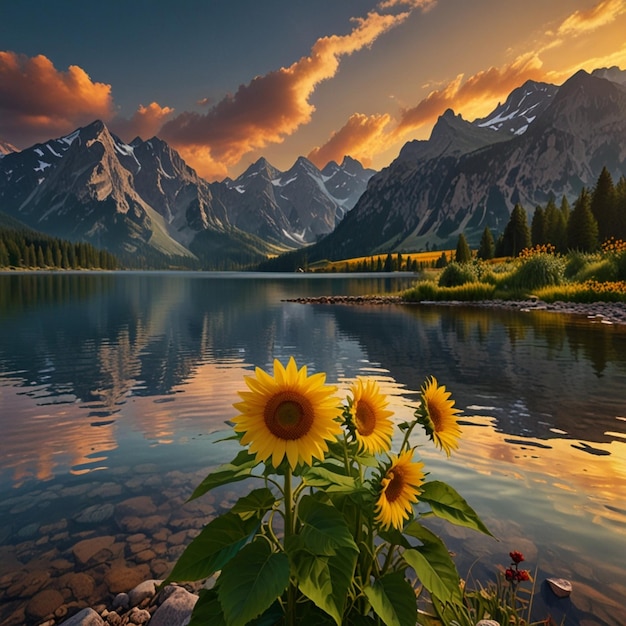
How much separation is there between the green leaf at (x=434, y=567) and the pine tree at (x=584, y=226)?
336 feet

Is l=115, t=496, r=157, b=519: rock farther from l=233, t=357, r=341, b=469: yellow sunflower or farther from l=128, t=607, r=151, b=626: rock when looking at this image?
l=233, t=357, r=341, b=469: yellow sunflower

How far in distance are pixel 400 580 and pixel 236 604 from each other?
1159mm

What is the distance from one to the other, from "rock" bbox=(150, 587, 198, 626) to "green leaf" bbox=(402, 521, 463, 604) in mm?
3096

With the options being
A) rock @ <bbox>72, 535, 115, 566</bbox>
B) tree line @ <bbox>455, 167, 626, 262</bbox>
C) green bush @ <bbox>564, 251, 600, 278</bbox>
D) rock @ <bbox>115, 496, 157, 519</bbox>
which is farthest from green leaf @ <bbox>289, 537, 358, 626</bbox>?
tree line @ <bbox>455, 167, 626, 262</bbox>

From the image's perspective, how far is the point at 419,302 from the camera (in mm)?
61375

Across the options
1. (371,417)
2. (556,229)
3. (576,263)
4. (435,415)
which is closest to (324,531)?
(371,417)

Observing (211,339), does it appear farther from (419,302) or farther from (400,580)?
(419,302)

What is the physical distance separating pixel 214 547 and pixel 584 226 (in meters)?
107

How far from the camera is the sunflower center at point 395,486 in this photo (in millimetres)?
3016

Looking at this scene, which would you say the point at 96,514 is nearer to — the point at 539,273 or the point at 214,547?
the point at 214,547

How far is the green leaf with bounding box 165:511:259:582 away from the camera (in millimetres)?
2748

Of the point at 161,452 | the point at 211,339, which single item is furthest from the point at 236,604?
the point at 211,339

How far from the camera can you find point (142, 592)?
5512 mm

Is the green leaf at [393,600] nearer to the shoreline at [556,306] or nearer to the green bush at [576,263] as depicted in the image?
the shoreline at [556,306]
